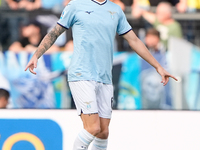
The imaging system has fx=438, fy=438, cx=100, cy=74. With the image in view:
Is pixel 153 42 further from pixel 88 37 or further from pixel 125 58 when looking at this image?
pixel 88 37

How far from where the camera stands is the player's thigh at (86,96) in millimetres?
3984

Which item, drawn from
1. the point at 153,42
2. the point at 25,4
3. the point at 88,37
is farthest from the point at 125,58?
the point at 88,37

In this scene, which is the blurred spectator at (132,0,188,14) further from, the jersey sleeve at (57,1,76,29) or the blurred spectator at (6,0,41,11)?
the jersey sleeve at (57,1,76,29)

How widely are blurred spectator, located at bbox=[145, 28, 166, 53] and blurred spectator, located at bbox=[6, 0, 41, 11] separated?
64.8 inches

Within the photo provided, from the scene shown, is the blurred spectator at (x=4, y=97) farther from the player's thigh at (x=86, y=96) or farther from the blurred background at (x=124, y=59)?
the player's thigh at (x=86, y=96)

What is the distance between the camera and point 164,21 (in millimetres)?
6383

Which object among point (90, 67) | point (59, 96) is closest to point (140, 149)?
→ point (59, 96)

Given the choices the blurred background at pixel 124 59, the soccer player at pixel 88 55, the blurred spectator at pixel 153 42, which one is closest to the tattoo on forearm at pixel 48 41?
the soccer player at pixel 88 55

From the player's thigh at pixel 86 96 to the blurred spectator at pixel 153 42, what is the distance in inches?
95.9

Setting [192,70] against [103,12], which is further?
[192,70]

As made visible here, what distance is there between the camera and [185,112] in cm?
574

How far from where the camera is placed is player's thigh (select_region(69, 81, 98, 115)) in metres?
3.98

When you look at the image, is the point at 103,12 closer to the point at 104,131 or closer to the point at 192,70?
the point at 104,131

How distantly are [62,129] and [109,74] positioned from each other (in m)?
1.72
